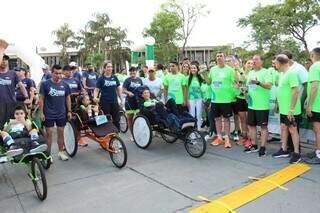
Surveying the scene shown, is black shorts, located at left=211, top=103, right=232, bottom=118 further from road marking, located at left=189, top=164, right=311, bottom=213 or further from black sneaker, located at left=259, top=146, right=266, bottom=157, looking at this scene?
road marking, located at left=189, top=164, right=311, bottom=213

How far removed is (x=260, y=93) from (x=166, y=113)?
1.75m

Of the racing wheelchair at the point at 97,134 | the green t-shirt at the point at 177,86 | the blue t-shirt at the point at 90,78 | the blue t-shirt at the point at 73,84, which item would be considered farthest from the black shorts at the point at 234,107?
the blue t-shirt at the point at 90,78

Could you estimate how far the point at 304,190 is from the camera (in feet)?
15.5

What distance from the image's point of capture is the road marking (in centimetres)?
425

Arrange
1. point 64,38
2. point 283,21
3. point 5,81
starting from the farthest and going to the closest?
point 64,38 → point 283,21 → point 5,81

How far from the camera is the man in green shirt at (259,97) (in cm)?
641

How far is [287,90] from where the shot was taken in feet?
19.4

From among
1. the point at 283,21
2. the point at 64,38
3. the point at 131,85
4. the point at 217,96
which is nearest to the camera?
the point at 217,96

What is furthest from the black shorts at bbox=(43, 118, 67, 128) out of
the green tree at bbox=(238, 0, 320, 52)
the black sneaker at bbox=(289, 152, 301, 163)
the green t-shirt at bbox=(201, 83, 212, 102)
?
the green tree at bbox=(238, 0, 320, 52)

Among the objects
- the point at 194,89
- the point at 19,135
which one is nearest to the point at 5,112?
the point at 19,135

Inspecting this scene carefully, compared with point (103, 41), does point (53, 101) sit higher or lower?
lower

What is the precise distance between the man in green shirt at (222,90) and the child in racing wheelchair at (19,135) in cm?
356

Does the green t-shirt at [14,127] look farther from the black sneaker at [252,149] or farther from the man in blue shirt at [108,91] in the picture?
the black sneaker at [252,149]

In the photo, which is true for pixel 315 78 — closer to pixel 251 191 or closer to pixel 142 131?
pixel 251 191
